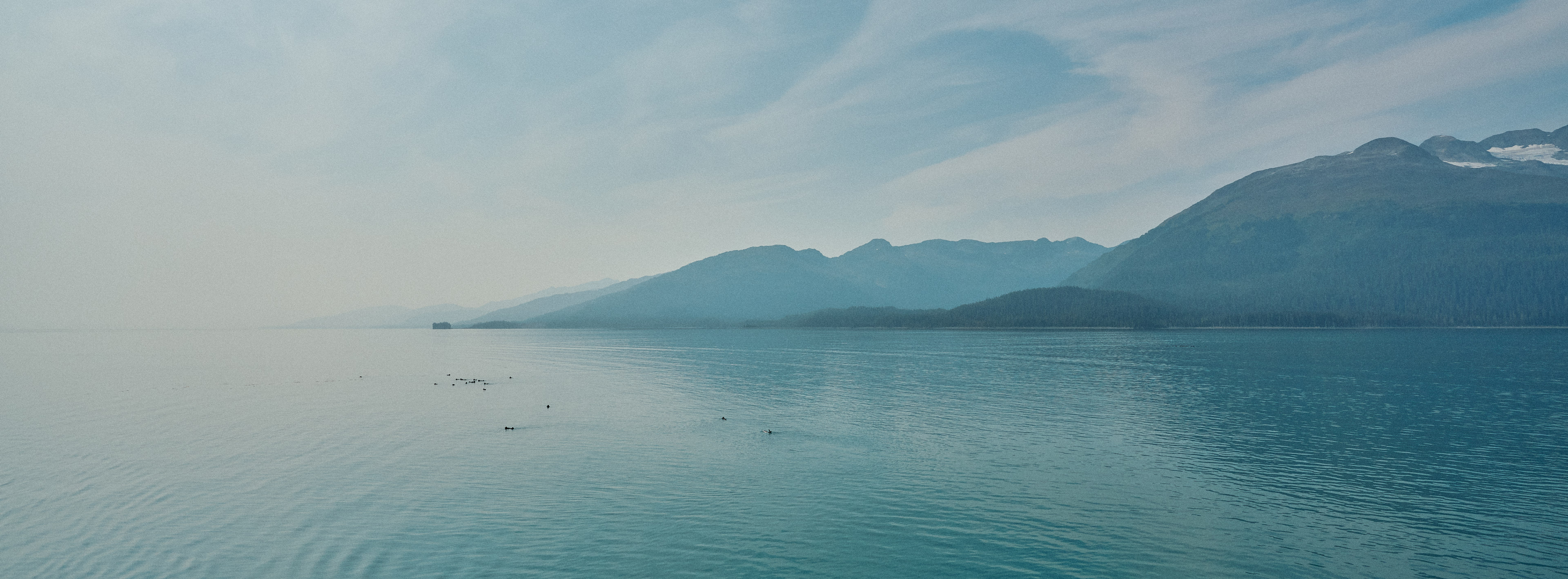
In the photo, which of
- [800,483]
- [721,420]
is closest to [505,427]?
[721,420]

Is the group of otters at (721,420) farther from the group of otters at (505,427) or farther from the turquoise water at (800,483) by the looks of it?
the turquoise water at (800,483)

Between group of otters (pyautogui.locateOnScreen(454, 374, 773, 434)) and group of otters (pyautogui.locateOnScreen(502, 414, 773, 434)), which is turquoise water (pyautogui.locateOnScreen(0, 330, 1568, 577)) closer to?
group of otters (pyautogui.locateOnScreen(502, 414, 773, 434))

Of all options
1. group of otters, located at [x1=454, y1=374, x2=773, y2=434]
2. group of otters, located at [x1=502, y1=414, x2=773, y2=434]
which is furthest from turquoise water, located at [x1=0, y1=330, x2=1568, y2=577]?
group of otters, located at [x1=454, y1=374, x2=773, y2=434]

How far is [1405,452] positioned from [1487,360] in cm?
12313

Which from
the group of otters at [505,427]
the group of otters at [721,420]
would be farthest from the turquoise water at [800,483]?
the group of otters at [505,427]

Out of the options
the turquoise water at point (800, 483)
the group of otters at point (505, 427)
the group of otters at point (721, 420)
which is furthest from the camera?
the group of otters at point (505, 427)

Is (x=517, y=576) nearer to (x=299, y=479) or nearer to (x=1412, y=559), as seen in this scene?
(x=299, y=479)

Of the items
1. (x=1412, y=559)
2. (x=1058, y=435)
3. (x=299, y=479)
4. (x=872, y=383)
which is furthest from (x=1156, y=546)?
(x=872, y=383)

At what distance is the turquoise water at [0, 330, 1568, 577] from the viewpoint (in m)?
30.5

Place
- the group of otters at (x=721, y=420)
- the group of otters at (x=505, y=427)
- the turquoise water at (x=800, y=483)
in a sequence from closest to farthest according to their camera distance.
Answer: the turquoise water at (x=800, y=483) < the group of otters at (x=721, y=420) < the group of otters at (x=505, y=427)

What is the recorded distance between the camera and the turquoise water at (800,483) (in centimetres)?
3047

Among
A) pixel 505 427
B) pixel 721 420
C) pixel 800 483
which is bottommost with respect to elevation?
pixel 800 483

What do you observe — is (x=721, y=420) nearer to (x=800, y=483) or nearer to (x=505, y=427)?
(x=505, y=427)

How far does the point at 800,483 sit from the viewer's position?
43.7 meters
